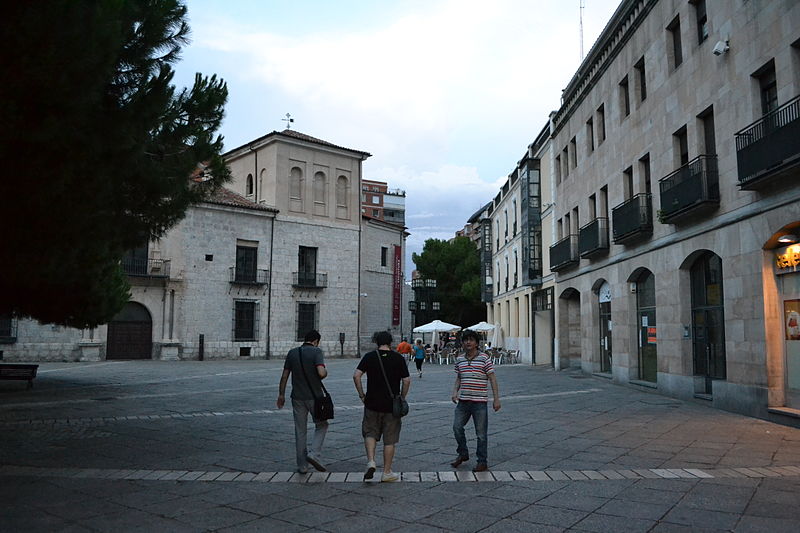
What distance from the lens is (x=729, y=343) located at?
12523 mm

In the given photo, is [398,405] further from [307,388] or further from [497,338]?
[497,338]

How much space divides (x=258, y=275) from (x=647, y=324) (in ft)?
81.6

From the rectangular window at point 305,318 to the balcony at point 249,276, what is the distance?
2.86m

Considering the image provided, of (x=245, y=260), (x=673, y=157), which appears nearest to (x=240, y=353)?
(x=245, y=260)

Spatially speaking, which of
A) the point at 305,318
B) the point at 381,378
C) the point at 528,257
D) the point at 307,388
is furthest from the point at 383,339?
the point at 305,318

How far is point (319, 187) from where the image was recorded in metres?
40.5

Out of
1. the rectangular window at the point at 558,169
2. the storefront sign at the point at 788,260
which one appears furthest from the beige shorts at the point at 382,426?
the rectangular window at the point at 558,169

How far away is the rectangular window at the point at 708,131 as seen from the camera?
1380 cm

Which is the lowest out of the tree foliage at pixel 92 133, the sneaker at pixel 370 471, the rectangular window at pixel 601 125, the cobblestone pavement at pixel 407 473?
the cobblestone pavement at pixel 407 473

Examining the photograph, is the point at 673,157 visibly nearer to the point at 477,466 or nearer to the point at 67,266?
the point at 477,466

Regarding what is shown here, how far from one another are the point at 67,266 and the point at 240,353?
2800 cm

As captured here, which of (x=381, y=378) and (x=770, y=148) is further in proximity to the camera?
(x=770, y=148)

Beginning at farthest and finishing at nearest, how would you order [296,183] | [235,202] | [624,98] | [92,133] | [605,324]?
[296,183] < [235,202] < [605,324] < [624,98] < [92,133]

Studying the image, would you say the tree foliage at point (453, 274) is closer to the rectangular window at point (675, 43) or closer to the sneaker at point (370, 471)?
the rectangular window at point (675, 43)
